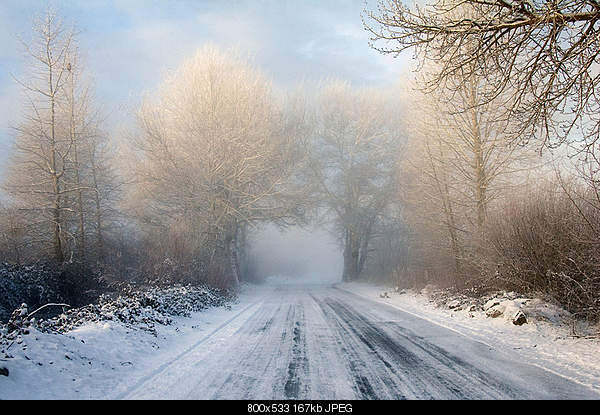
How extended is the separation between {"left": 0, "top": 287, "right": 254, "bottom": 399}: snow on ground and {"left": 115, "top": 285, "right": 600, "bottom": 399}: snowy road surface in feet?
1.15

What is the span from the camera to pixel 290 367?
5340mm

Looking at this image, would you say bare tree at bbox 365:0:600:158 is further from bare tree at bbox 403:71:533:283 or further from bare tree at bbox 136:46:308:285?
bare tree at bbox 136:46:308:285

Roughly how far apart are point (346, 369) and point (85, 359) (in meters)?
3.38

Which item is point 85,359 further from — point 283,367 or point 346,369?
point 346,369

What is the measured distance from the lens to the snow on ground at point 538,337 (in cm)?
535

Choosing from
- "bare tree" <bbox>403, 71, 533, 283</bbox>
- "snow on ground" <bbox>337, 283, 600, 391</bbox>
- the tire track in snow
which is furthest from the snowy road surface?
"bare tree" <bbox>403, 71, 533, 283</bbox>

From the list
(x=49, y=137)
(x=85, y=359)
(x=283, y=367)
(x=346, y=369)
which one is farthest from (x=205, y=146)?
(x=346, y=369)

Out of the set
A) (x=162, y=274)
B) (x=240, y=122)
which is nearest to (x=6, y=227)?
(x=162, y=274)

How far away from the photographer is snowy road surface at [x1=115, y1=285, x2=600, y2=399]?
14.1ft

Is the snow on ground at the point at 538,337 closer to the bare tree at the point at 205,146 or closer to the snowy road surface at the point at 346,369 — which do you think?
the snowy road surface at the point at 346,369

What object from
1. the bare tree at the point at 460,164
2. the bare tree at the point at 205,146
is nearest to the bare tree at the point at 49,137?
the bare tree at the point at 205,146

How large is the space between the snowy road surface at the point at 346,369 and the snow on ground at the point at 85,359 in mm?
351

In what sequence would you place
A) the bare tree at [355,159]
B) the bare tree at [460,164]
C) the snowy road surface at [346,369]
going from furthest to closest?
the bare tree at [355,159]
the bare tree at [460,164]
the snowy road surface at [346,369]
